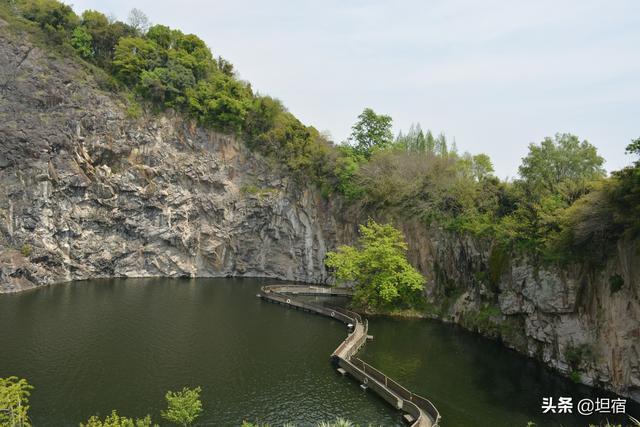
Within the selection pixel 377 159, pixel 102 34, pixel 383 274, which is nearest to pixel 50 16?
pixel 102 34

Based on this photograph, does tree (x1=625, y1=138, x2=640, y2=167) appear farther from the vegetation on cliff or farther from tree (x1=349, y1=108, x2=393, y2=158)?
tree (x1=349, y1=108, x2=393, y2=158)

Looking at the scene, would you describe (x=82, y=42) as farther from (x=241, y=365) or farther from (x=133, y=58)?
(x=241, y=365)

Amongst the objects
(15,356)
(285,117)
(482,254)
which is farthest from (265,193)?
(15,356)

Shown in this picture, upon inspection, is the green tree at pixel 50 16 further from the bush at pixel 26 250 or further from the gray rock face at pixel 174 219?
the bush at pixel 26 250

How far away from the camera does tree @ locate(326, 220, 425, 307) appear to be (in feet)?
164

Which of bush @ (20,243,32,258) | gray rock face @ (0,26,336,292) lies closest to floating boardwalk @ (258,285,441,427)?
gray rock face @ (0,26,336,292)

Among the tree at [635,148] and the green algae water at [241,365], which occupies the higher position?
the tree at [635,148]

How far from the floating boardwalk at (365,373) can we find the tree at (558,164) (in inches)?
859

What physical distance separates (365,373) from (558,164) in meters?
27.6

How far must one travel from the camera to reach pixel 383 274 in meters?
50.6

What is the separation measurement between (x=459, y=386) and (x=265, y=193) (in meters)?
53.2

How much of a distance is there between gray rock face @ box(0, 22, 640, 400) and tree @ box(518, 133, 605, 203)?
798 cm

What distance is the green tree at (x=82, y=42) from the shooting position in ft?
246

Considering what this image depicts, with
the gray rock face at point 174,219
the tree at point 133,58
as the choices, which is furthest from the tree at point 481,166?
the tree at point 133,58
